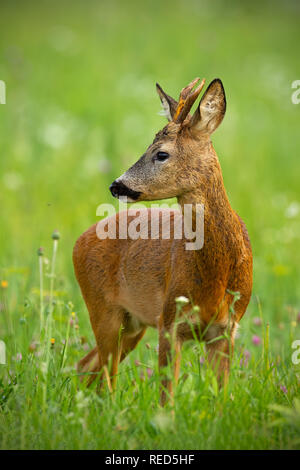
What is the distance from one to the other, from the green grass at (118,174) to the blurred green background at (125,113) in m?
0.04

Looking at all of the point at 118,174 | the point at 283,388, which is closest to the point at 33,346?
the point at 283,388

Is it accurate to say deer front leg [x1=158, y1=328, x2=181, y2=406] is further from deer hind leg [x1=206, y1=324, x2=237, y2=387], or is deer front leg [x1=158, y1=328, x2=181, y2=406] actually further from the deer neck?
the deer neck

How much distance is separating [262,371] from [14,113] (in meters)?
8.73

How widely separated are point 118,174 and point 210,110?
566 centimetres

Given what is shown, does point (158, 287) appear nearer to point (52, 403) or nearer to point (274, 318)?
point (52, 403)

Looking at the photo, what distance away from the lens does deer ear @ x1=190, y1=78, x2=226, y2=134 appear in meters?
4.07

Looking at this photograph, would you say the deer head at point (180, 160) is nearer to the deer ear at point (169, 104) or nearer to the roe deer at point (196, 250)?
the roe deer at point (196, 250)

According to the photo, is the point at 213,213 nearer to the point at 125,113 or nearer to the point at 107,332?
the point at 107,332

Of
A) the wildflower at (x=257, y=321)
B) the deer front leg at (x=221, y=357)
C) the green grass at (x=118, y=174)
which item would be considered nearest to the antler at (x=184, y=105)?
the green grass at (x=118, y=174)

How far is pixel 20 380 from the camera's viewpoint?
442cm

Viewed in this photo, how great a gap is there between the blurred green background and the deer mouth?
156 cm

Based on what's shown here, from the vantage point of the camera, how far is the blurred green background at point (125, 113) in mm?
8102

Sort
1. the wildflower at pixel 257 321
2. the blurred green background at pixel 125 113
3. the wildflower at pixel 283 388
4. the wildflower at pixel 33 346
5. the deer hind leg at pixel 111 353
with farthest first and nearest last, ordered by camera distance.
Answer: the blurred green background at pixel 125 113 → the wildflower at pixel 257 321 → the wildflower at pixel 33 346 → the deer hind leg at pixel 111 353 → the wildflower at pixel 283 388

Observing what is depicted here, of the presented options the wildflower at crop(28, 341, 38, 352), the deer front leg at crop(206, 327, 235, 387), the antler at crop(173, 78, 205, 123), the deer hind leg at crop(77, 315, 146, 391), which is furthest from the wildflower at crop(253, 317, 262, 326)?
the antler at crop(173, 78, 205, 123)
